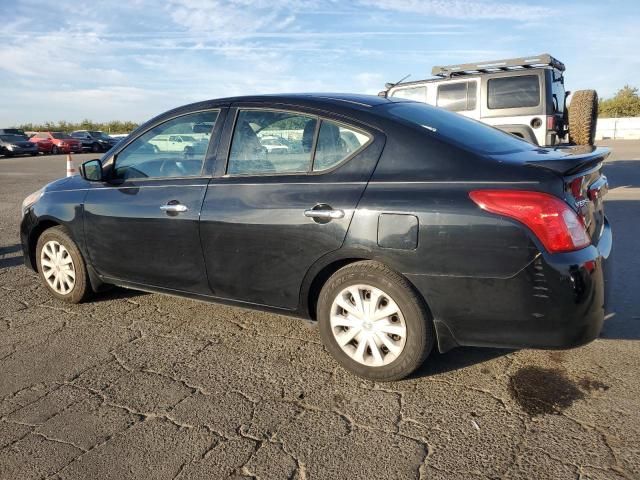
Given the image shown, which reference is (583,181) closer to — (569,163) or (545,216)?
(569,163)

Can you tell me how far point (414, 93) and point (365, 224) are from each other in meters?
8.19

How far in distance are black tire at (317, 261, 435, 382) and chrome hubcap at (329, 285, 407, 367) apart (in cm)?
3

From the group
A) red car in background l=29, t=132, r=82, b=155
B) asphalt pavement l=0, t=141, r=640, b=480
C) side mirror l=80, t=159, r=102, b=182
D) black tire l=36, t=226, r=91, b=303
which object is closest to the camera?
asphalt pavement l=0, t=141, r=640, b=480

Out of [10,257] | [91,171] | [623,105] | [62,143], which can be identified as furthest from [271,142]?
[623,105]

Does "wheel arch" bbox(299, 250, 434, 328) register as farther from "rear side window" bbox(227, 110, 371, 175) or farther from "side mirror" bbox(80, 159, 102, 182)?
"side mirror" bbox(80, 159, 102, 182)

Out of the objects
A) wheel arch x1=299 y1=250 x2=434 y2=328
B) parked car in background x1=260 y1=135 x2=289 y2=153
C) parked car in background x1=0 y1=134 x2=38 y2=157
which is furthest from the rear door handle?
parked car in background x1=0 y1=134 x2=38 y2=157

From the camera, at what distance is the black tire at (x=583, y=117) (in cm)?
926

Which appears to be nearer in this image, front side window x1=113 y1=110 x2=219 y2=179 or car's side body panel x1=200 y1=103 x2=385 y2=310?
car's side body panel x1=200 y1=103 x2=385 y2=310

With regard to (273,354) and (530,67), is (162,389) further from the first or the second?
(530,67)

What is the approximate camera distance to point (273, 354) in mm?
3535

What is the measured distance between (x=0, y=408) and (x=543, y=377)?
3036 millimetres

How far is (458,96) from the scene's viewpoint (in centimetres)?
998

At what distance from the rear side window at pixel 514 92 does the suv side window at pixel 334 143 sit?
279 inches

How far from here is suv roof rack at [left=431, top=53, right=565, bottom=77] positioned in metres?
9.17
